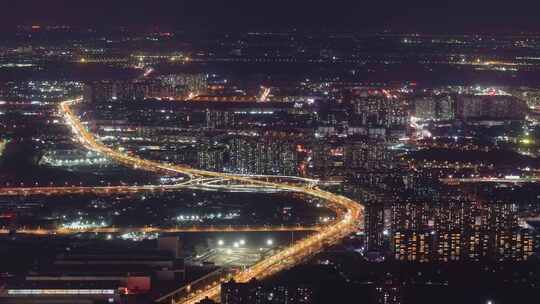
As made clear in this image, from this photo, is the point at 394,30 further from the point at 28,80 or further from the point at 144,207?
the point at 144,207

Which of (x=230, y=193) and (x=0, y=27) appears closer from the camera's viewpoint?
(x=230, y=193)

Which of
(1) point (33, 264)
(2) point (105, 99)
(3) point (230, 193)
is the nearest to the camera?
(1) point (33, 264)

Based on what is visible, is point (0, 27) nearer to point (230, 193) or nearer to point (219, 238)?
point (230, 193)

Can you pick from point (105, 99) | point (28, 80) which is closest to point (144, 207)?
point (105, 99)

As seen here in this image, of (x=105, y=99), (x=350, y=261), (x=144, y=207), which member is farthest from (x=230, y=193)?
(x=105, y=99)

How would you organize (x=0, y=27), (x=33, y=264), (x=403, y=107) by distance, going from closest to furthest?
(x=33, y=264), (x=403, y=107), (x=0, y=27)

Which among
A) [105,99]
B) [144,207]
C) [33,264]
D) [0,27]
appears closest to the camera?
[33,264]

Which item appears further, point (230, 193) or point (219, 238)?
point (230, 193)

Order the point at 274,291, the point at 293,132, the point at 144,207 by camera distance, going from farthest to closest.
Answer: the point at 293,132, the point at 144,207, the point at 274,291
